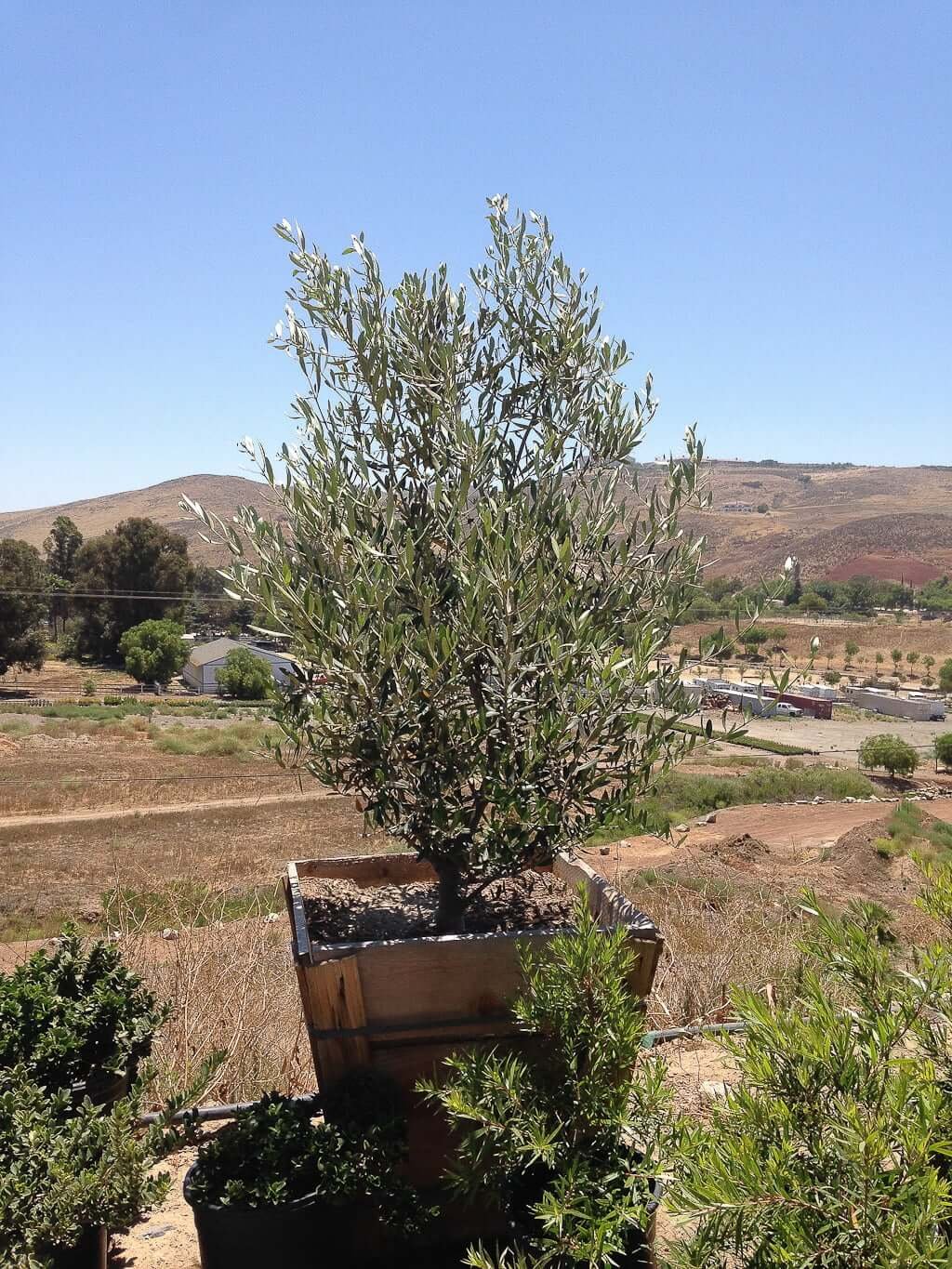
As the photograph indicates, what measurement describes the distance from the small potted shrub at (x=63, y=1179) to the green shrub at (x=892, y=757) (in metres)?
47.7

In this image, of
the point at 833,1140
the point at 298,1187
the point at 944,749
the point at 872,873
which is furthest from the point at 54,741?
the point at 833,1140

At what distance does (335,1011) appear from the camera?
2.90 m

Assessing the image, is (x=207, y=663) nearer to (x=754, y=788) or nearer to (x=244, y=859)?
(x=754, y=788)

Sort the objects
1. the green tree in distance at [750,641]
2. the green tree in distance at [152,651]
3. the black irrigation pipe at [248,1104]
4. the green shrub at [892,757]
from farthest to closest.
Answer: the green tree in distance at [152,651] < the green shrub at [892,757] < the green tree in distance at [750,641] < the black irrigation pipe at [248,1104]

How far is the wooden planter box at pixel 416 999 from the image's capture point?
9.48 ft

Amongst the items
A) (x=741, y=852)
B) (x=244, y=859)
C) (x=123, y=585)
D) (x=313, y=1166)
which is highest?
(x=123, y=585)

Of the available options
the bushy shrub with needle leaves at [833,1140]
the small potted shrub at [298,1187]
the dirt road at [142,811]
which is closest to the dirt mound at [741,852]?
the dirt road at [142,811]

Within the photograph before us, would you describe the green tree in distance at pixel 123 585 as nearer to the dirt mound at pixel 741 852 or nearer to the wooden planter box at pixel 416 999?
the dirt mound at pixel 741 852

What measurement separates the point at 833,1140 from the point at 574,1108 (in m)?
0.90

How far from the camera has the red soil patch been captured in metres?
118

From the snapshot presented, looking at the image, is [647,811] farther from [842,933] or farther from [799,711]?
[799,711]

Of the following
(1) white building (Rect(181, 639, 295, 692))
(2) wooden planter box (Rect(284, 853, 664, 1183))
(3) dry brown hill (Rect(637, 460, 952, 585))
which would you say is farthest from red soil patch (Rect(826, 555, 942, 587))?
(2) wooden planter box (Rect(284, 853, 664, 1183))

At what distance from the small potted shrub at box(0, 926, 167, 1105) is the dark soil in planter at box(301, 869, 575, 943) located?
642 mm

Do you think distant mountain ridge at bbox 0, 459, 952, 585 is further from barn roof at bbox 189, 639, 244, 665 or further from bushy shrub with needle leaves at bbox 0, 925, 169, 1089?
bushy shrub with needle leaves at bbox 0, 925, 169, 1089
